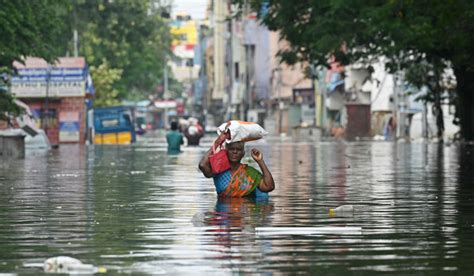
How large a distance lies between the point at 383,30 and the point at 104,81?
56253 millimetres

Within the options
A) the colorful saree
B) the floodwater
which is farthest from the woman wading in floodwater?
the floodwater

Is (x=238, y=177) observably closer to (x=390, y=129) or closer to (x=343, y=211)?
(x=343, y=211)

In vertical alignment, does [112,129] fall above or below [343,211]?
above

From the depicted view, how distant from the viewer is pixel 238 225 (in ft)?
47.8

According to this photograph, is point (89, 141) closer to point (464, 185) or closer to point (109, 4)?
point (109, 4)

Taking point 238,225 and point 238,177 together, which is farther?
point 238,177

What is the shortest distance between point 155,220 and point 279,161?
74.6 feet

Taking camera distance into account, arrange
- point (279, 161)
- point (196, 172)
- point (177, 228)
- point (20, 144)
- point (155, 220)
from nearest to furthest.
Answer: point (177, 228) → point (155, 220) → point (196, 172) → point (279, 161) → point (20, 144)

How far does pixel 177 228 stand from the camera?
14.4 meters

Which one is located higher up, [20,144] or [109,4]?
[109,4]

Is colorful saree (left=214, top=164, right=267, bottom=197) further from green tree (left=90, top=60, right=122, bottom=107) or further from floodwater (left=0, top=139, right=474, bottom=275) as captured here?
green tree (left=90, top=60, right=122, bottom=107)

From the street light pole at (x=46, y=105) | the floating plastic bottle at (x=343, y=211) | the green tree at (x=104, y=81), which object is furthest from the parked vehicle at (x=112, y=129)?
the floating plastic bottle at (x=343, y=211)

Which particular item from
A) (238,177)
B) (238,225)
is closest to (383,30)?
(238,177)

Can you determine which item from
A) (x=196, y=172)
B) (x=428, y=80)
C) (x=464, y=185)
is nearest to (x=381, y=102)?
(x=428, y=80)
